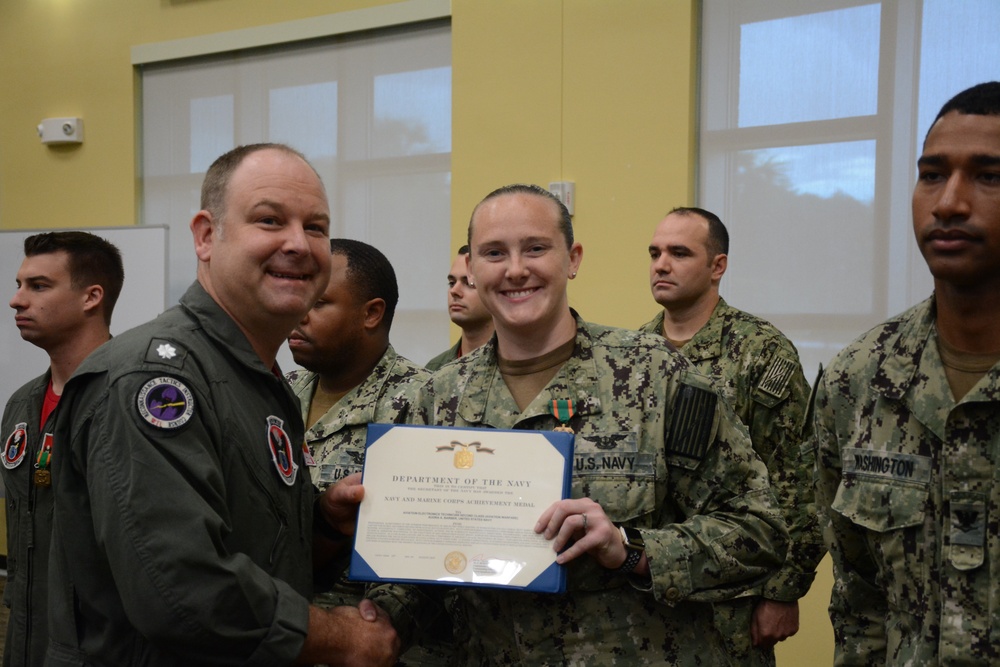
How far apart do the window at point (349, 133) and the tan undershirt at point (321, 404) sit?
2893mm

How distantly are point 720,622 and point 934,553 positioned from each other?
1424 mm

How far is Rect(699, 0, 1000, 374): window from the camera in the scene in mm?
4062

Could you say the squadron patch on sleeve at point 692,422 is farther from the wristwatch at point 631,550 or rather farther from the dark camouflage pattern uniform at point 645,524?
the wristwatch at point 631,550

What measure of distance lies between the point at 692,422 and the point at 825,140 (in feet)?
9.98

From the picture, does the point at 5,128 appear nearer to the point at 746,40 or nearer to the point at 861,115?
the point at 746,40

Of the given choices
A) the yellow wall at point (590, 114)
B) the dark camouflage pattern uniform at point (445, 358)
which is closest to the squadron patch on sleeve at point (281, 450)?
the dark camouflage pattern uniform at point (445, 358)

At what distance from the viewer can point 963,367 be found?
4.98ft

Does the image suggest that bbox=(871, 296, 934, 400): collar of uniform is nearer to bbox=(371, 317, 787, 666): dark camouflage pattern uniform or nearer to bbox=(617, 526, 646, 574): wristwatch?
bbox=(371, 317, 787, 666): dark camouflage pattern uniform

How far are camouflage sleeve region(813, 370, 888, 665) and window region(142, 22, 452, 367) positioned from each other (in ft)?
12.5

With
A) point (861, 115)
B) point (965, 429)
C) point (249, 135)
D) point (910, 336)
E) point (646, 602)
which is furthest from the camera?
point (249, 135)

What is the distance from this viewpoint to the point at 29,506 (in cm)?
255

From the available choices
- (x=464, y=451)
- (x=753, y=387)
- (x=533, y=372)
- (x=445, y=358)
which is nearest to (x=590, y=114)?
(x=445, y=358)

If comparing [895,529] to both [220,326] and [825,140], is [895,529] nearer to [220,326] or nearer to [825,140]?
[220,326]

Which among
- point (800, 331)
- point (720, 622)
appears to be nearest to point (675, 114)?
point (800, 331)
